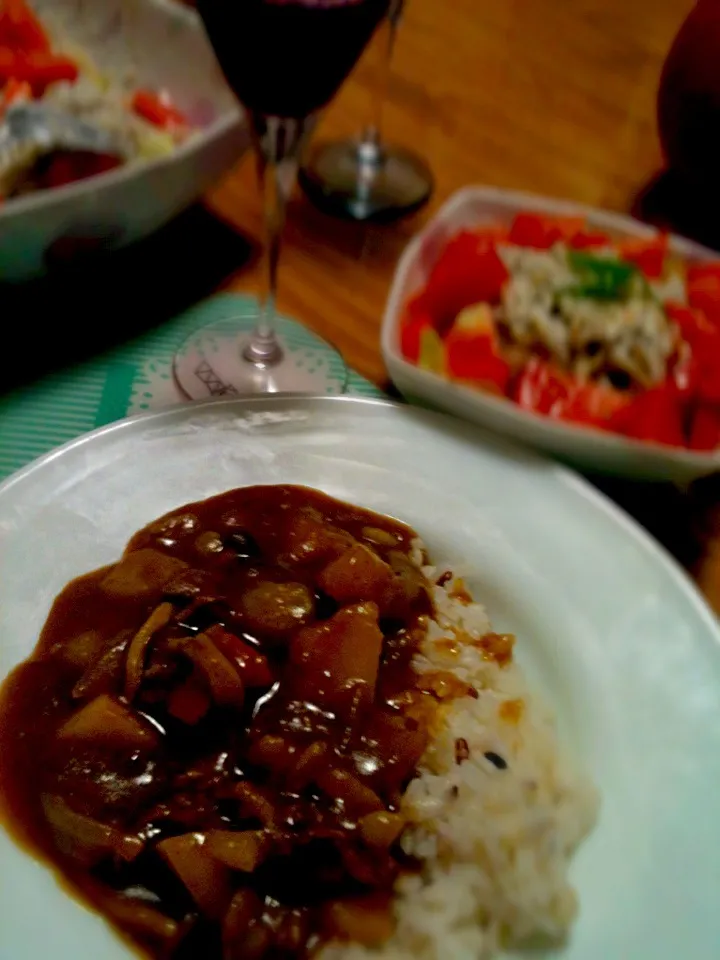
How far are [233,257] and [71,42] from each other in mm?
773

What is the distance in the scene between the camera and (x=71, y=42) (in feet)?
6.87

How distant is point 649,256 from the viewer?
164 centimetres

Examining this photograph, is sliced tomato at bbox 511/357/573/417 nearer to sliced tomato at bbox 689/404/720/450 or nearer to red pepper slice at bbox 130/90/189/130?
sliced tomato at bbox 689/404/720/450

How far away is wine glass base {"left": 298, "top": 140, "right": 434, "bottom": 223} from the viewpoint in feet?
6.43

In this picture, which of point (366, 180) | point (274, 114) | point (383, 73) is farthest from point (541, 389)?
point (383, 73)

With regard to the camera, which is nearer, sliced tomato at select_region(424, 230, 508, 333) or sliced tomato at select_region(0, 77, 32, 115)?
sliced tomato at select_region(424, 230, 508, 333)

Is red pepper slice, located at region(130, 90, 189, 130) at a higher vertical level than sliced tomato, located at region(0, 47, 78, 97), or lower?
lower

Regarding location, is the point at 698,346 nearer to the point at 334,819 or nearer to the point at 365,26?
the point at 365,26

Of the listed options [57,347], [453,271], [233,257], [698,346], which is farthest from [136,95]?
[698,346]

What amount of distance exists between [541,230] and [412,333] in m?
0.40

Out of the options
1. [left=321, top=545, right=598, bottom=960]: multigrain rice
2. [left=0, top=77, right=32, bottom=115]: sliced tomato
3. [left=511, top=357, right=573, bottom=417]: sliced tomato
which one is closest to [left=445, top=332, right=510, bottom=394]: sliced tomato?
[left=511, top=357, right=573, bottom=417]: sliced tomato

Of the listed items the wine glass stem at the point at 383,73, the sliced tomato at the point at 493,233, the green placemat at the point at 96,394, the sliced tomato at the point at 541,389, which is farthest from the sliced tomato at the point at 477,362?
the wine glass stem at the point at 383,73

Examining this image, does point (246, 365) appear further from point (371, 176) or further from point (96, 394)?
point (371, 176)

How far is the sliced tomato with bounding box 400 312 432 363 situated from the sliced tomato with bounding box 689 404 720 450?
0.46 m
